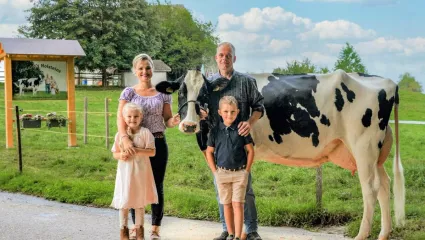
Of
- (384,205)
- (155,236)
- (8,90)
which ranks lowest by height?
(155,236)

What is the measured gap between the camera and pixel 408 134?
1593 centimetres

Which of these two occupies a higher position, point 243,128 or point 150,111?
point 150,111

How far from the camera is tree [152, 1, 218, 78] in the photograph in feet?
161

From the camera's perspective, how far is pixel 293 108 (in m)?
5.33

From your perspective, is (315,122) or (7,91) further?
(7,91)

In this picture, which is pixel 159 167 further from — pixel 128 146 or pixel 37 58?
pixel 37 58

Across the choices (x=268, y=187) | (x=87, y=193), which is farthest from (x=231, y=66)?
(x=268, y=187)

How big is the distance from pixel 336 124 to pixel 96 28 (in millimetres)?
37575

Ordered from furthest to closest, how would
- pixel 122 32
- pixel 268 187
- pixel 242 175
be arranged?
pixel 122 32 → pixel 268 187 → pixel 242 175

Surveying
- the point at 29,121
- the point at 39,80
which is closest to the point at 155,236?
the point at 39,80

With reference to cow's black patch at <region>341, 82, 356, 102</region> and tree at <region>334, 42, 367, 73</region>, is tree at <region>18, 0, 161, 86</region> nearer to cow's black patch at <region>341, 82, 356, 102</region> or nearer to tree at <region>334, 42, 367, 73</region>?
tree at <region>334, 42, 367, 73</region>

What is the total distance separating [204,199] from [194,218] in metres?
0.62

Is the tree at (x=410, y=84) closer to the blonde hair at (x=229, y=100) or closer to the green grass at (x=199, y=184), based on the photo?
the green grass at (x=199, y=184)

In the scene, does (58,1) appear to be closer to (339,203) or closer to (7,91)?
(7,91)
